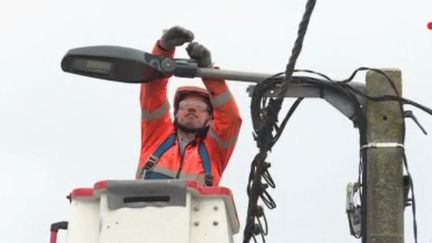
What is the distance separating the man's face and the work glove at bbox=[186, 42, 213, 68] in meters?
0.88

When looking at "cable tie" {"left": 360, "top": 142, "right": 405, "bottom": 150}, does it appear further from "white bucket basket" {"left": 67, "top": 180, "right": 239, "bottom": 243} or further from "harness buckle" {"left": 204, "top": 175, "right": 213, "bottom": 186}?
"harness buckle" {"left": 204, "top": 175, "right": 213, "bottom": 186}

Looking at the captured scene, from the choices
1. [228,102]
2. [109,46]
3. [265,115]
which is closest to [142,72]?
[109,46]

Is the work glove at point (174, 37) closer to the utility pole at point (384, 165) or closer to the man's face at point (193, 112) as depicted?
the man's face at point (193, 112)

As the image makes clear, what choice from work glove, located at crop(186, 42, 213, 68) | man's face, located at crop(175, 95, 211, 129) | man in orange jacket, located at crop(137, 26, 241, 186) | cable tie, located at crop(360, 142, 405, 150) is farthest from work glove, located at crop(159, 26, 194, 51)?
cable tie, located at crop(360, 142, 405, 150)

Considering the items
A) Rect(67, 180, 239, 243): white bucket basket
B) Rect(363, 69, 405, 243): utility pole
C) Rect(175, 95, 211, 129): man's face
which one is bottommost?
Rect(67, 180, 239, 243): white bucket basket

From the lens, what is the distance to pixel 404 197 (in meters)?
5.12

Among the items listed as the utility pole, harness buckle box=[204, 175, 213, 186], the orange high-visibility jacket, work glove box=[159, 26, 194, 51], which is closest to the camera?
the utility pole

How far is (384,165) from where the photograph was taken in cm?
509

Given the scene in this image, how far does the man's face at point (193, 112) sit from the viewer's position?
21.5 feet

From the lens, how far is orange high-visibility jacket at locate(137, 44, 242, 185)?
245 inches

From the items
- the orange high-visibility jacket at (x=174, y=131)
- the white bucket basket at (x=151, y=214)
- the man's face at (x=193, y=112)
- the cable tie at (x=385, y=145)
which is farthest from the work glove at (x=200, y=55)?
the white bucket basket at (x=151, y=214)

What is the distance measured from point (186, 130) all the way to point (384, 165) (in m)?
1.78

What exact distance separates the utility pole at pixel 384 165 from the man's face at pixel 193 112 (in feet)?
5.22

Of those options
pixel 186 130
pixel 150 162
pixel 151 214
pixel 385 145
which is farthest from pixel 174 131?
pixel 151 214
